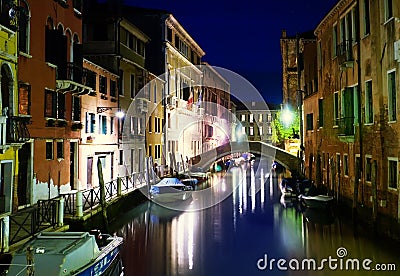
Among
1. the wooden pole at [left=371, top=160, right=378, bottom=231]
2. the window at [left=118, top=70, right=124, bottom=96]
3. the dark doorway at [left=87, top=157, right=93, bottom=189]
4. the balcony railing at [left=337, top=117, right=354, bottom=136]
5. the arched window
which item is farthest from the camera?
the window at [left=118, top=70, right=124, bottom=96]

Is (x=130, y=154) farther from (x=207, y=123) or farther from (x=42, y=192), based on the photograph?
(x=207, y=123)

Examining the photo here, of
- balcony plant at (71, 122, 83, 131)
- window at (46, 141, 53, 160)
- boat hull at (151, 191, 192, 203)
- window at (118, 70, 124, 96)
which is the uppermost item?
window at (118, 70, 124, 96)

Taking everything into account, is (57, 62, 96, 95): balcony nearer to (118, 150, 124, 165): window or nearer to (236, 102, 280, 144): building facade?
(118, 150, 124, 165): window

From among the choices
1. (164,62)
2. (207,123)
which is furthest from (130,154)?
(207,123)

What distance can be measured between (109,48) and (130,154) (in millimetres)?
5279

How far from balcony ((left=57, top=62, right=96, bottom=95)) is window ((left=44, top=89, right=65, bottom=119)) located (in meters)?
0.29

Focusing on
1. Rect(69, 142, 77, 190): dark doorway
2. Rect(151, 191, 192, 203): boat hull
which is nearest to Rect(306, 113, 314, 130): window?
Rect(151, 191, 192, 203): boat hull

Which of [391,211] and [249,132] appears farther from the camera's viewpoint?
[249,132]

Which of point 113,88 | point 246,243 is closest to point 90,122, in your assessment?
point 113,88

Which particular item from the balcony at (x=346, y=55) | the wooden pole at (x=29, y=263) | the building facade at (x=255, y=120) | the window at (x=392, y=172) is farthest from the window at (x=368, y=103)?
the building facade at (x=255, y=120)

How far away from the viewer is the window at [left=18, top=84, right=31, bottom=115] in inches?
472

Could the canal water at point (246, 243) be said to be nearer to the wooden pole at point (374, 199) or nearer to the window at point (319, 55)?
the wooden pole at point (374, 199)

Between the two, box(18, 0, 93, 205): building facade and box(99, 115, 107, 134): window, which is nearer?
box(18, 0, 93, 205): building facade

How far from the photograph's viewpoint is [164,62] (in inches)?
1030
